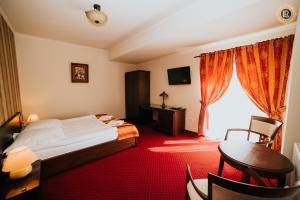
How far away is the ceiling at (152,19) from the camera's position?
1.81 m

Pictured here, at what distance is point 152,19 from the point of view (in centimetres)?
241

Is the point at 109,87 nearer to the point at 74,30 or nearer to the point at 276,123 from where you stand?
the point at 74,30

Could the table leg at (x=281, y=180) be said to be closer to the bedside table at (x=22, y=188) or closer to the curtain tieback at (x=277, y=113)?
the curtain tieback at (x=277, y=113)

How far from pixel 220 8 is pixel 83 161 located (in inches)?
123

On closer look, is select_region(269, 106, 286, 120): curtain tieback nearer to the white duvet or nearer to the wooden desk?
the wooden desk

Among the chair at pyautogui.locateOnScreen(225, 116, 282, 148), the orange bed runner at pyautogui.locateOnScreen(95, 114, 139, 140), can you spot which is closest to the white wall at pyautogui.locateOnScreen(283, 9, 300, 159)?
the chair at pyautogui.locateOnScreen(225, 116, 282, 148)

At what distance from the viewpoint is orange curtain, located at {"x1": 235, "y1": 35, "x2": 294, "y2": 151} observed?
7.12 ft

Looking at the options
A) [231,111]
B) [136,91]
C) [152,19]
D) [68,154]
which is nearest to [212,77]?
[231,111]

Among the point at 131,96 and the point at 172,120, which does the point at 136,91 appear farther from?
the point at 172,120

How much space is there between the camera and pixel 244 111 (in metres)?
2.74

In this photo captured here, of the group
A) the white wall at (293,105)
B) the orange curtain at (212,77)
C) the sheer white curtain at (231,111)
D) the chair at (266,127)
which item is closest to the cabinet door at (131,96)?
the orange curtain at (212,77)

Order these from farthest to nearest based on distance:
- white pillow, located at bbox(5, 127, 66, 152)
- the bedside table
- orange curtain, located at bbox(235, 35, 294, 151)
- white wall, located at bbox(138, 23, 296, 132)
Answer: white wall, located at bbox(138, 23, 296, 132) < orange curtain, located at bbox(235, 35, 294, 151) < white pillow, located at bbox(5, 127, 66, 152) < the bedside table

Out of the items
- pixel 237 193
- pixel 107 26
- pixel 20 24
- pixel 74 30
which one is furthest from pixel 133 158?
pixel 20 24

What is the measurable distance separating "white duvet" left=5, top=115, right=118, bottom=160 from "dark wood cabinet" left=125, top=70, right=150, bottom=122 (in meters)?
2.09
